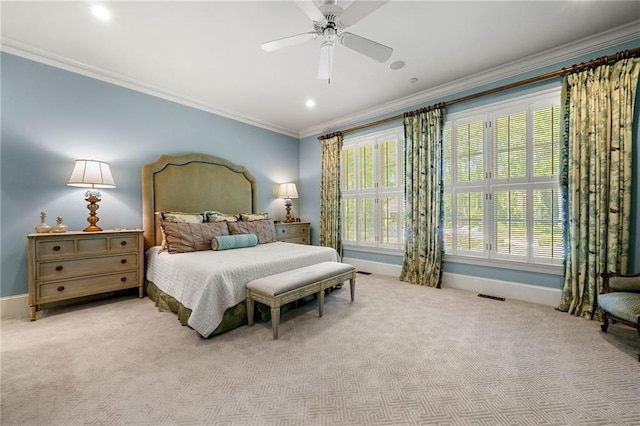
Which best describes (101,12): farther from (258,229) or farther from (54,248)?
(258,229)

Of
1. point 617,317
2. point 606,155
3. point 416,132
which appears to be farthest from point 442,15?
point 617,317

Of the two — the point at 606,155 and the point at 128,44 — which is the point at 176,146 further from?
the point at 606,155

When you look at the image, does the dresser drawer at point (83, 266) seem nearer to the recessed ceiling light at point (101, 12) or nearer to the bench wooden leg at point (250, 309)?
the bench wooden leg at point (250, 309)

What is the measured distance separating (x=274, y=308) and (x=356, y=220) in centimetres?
303

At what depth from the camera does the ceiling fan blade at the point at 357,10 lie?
1795 mm

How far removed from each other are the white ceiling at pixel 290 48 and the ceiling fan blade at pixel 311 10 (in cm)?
39

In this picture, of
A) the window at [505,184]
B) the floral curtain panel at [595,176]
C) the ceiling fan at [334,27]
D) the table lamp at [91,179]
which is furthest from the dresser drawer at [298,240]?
the floral curtain panel at [595,176]

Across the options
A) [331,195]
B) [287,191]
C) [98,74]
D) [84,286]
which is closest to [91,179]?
[84,286]

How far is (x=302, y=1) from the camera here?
1802mm

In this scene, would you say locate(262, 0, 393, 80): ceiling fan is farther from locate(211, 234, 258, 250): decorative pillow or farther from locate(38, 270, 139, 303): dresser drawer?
locate(38, 270, 139, 303): dresser drawer

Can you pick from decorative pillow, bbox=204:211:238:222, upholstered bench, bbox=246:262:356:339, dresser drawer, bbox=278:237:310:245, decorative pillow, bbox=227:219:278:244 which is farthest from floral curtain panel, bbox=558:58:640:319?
decorative pillow, bbox=204:211:238:222

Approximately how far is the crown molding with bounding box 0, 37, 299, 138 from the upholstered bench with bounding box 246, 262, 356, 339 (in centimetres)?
324

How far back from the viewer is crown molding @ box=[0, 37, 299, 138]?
9.40ft

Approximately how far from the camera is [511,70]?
333 cm
